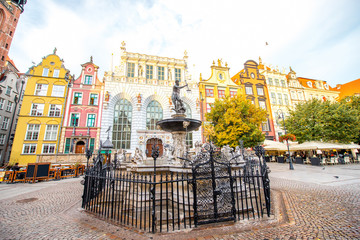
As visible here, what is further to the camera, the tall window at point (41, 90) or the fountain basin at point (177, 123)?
the tall window at point (41, 90)

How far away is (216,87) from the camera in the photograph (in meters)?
27.6

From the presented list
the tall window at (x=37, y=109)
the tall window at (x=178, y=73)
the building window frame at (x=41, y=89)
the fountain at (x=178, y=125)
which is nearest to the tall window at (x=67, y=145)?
the tall window at (x=37, y=109)

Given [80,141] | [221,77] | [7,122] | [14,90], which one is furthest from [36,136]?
[221,77]

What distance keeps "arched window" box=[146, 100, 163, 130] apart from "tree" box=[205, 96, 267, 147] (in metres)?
7.85

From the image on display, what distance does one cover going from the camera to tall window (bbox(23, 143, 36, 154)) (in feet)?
65.2

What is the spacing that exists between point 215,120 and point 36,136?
2374 cm

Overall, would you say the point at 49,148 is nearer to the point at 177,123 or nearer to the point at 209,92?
the point at 177,123

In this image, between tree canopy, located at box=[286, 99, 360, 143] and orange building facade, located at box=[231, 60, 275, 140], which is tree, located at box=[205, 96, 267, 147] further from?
orange building facade, located at box=[231, 60, 275, 140]

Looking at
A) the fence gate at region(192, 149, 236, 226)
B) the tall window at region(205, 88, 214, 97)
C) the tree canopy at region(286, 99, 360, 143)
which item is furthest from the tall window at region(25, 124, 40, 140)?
the tree canopy at region(286, 99, 360, 143)

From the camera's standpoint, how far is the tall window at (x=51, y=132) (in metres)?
20.8

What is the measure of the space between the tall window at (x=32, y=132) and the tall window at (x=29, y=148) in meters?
0.85

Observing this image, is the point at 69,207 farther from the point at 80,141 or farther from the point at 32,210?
the point at 80,141

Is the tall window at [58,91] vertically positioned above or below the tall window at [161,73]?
below

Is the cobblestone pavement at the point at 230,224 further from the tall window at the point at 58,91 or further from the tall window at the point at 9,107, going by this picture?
the tall window at the point at 9,107
